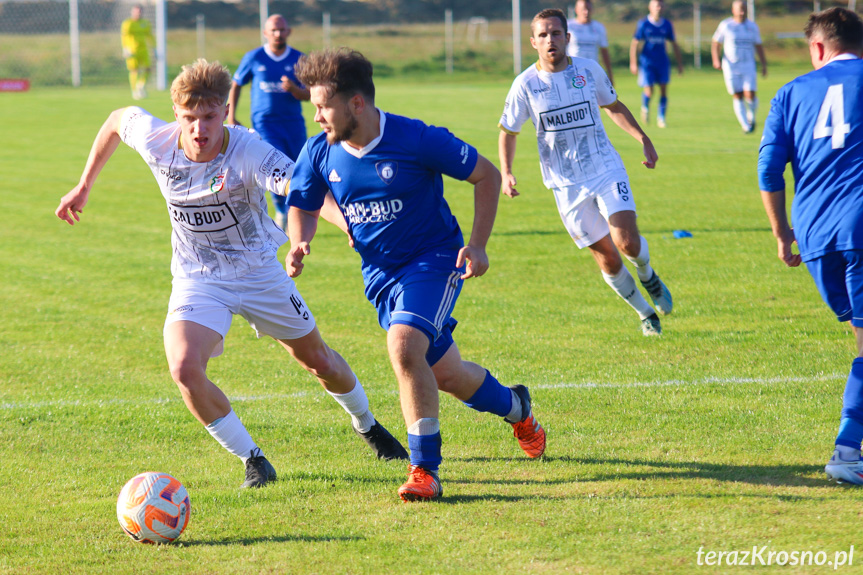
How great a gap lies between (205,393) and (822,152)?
9.69ft

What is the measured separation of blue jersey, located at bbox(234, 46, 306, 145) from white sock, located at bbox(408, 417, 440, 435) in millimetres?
7591

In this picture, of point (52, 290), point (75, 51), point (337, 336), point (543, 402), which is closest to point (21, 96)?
point (75, 51)

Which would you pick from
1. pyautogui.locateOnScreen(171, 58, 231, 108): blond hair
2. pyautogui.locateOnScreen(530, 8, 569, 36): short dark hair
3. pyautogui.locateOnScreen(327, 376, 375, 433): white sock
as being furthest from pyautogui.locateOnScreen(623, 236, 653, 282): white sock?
pyautogui.locateOnScreen(171, 58, 231, 108): blond hair

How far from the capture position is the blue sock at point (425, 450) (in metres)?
4.23

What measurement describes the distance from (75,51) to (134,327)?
36816 mm

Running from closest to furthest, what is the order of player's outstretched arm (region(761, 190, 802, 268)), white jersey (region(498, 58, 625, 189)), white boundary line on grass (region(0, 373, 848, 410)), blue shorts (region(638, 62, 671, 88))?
1. player's outstretched arm (region(761, 190, 802, 268))
2. white boundary line on grass (region(0, 373, 848, 410))
3. white jersey (region(498, 58, 625, 189))
4. blue shorts (region(638, 62, 671, 88))

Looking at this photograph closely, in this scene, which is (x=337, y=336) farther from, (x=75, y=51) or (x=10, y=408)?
(x=75, y=51)

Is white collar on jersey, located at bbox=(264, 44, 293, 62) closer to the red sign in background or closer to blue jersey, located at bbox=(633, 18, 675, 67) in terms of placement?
blue jersey, located at bbox=(633, 18, 675, 67)

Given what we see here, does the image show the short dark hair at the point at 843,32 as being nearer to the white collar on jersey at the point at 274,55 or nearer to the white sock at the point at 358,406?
the white sock at the point at 358,406

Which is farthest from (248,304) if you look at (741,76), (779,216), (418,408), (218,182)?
(741,76)

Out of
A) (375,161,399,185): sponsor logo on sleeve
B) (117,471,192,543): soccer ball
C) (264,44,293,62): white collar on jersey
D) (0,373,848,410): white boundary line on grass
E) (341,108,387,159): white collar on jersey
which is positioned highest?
(264,44,293,62): white collar on jersey

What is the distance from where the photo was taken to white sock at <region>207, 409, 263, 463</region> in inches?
176

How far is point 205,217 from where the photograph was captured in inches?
180

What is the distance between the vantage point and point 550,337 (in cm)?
714
